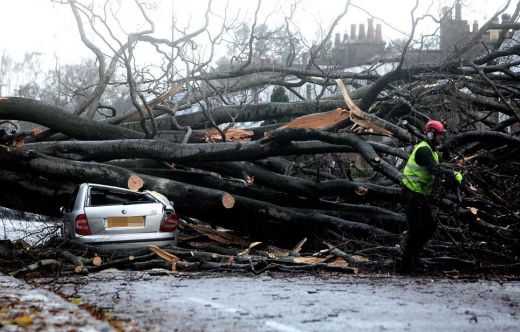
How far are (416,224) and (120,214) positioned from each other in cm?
462

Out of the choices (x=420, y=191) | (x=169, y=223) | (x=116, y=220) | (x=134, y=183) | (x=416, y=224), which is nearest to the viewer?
(x=416, y=224)

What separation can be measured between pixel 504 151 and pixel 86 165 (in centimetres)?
678

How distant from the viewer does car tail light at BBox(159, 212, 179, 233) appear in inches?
469

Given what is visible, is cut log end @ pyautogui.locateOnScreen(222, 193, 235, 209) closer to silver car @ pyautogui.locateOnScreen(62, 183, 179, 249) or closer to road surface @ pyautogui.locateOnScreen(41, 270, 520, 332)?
silver car @ pyautogui.locateOnScreen(62, 183, 179, 249)

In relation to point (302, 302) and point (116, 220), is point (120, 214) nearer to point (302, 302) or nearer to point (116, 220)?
point (116, 220)

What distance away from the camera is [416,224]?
956cm

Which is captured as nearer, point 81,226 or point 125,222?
point 81,226

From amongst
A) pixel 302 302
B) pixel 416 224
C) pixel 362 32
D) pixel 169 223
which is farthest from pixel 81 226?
pixel 362 32

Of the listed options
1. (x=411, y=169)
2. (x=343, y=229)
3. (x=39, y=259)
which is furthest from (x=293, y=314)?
(x=343, y=229)

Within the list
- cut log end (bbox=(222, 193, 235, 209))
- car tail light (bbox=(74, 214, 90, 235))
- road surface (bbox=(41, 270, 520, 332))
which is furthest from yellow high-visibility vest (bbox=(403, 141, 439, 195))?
car tail light (bbox=(74, 214, 90, 235))

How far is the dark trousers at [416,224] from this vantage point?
9.54 meters

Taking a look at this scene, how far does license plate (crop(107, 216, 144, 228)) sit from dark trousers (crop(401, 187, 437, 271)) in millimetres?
4176

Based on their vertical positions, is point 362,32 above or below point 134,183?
above

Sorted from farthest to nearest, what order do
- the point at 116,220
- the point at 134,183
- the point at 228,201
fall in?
the point at 228,201
the point at 134,183
the point at 116,220
